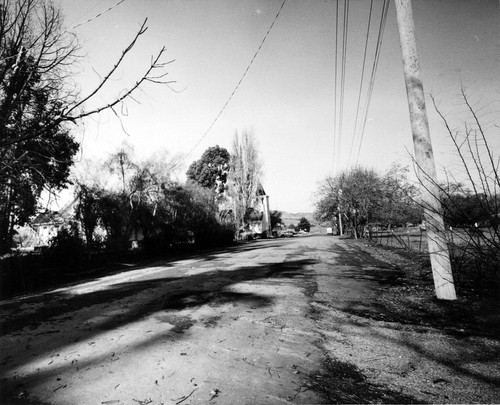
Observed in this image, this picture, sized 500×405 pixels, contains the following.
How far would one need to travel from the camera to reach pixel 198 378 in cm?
268

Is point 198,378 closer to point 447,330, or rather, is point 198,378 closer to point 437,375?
point 437,375

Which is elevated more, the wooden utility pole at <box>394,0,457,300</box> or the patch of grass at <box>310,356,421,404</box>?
the wooden utility pole at <box>394,0,457,300</box>

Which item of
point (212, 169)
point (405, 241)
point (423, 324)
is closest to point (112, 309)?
point (423, 324)

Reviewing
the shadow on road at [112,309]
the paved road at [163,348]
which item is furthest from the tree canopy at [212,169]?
the paved road at [163,348]

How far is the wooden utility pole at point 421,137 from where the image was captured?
193 inches

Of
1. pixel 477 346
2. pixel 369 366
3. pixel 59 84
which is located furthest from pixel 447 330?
pixel 59 84

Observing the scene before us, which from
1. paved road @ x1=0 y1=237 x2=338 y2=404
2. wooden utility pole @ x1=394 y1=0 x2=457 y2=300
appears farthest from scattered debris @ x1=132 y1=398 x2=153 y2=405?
wooden utility pole @ x1=394 y1=0 x2=457 y2=300

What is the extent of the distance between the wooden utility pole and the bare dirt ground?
1.54ft

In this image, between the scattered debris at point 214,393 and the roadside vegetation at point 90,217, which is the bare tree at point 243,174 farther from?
the scattered debris at point 214,393

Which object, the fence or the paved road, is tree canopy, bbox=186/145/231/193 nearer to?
the fence

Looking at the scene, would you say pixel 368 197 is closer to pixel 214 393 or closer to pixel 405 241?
pixel 405 241

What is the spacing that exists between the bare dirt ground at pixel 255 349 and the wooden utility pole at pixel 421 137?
0.47m

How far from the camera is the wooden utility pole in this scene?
16.1 ft

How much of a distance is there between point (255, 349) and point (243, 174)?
105ft
